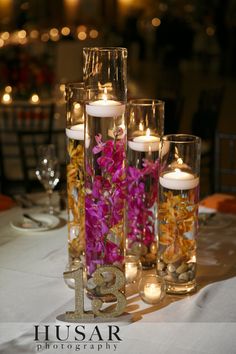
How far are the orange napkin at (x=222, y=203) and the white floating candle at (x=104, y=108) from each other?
3.03 ft

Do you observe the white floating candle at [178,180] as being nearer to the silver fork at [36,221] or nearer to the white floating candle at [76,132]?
the white floating candle at [76,132]

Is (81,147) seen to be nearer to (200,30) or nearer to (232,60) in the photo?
(232,60)

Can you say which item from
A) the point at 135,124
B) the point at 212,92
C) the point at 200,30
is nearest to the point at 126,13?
the point at 200,30

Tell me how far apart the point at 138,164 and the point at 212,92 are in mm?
2755

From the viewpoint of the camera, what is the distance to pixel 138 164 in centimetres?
179

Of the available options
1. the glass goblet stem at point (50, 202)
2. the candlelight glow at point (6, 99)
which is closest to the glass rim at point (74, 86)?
the glass goblet stem at point (50, 202)

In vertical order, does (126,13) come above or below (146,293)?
above

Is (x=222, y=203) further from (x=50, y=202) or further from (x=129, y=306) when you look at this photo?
(x=129, y=306)

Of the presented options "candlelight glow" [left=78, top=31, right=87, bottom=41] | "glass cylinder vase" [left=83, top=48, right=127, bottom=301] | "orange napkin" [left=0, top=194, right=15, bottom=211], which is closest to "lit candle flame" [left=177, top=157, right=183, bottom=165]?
"glass cylinder vase" [left=83, top=48, right=127, bottom=301]

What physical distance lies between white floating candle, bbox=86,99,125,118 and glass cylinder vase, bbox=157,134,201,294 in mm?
179

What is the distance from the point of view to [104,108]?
58.3 inches

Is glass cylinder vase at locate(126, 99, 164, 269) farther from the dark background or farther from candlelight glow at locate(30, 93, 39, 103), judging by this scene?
the dark background

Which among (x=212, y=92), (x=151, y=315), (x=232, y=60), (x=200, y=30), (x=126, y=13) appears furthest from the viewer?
(x=126, y=13)
